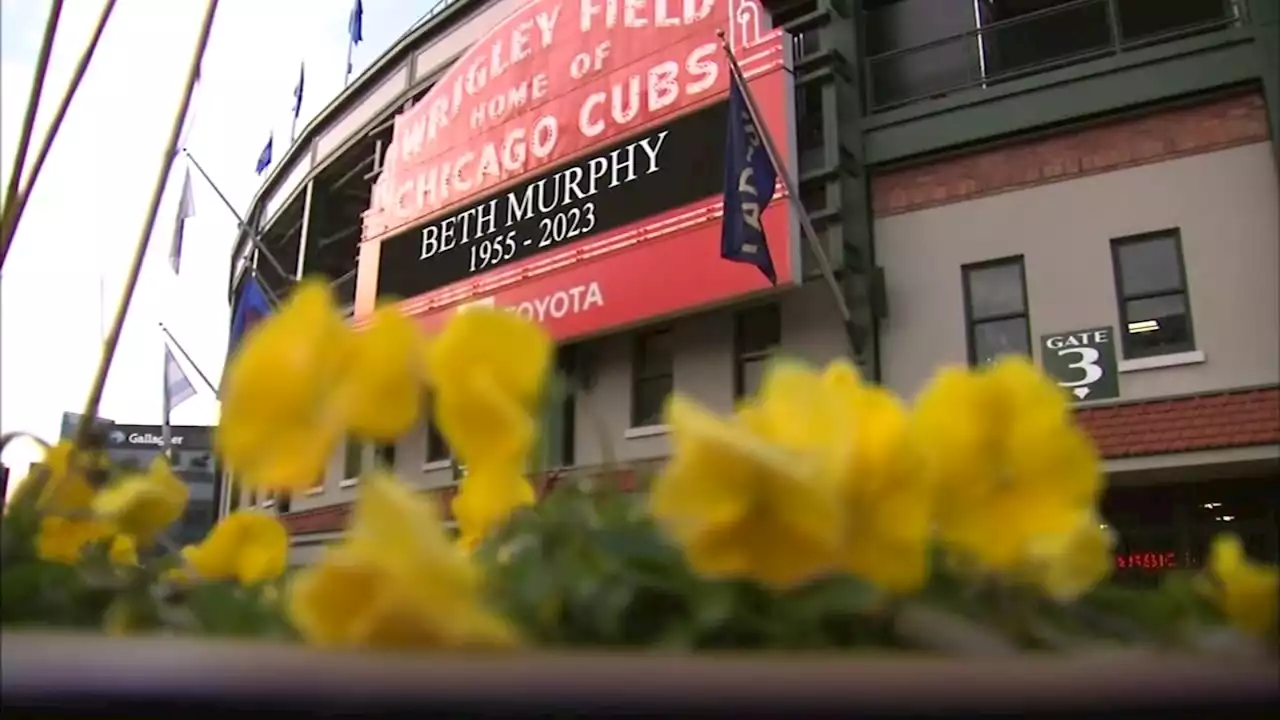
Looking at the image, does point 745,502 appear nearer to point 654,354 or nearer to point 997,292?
point 997,292

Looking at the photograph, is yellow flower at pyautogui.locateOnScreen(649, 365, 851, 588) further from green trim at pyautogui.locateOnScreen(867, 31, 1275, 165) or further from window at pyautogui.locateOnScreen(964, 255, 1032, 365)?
green trim at pyautogui.locateOnScreen(867, 31, 1275, 165)

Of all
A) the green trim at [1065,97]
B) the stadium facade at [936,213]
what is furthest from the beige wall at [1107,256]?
the green trim at [1065,97]

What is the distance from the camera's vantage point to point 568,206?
4.17 m

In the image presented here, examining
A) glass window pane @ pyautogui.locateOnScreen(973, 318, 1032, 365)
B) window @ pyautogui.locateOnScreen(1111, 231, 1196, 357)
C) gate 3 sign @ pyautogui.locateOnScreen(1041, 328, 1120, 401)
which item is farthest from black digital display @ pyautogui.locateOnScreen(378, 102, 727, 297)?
window @ pyautogui.locateOnScreen(1111, 231, 1196, 357)

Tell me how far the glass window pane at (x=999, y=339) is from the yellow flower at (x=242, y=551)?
3056mm

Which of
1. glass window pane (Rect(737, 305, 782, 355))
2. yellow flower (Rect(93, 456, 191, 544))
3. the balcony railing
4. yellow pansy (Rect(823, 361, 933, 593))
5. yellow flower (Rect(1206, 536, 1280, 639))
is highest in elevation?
the balcony railing

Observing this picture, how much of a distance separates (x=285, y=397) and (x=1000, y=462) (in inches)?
6.4

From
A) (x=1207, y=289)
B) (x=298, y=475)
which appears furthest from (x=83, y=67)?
(x=1207, y=289)

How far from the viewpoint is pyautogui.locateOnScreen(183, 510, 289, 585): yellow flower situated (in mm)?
373

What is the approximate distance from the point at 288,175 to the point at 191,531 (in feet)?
22.7

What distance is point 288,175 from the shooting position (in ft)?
22.9

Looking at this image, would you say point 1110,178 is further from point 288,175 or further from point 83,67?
point 288,175

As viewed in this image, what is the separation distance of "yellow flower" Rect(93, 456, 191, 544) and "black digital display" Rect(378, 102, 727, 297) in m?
3.41

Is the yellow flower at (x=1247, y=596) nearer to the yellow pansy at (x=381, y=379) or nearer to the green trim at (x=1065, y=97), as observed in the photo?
the yellow pansy at (x=381, y=379)
